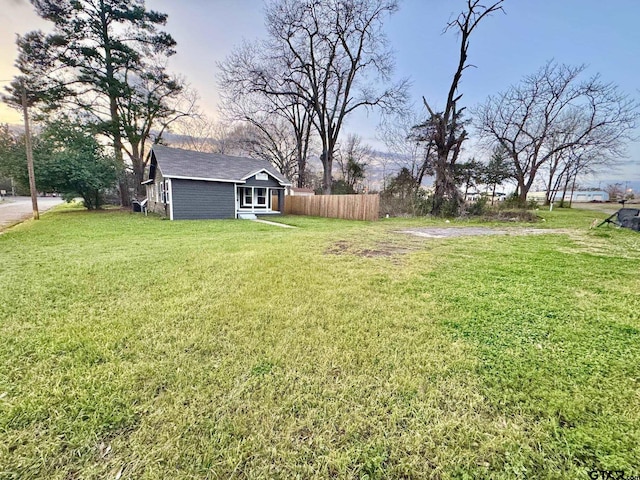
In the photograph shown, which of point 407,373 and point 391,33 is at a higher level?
point 391,33

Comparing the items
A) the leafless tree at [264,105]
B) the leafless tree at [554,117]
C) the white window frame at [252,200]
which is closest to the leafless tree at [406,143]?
the leafless tree at [554,117]

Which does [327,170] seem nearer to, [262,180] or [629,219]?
[262,180]

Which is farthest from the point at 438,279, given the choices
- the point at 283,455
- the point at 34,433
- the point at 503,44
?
the point at 503,44

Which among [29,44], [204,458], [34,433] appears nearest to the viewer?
[204,458]

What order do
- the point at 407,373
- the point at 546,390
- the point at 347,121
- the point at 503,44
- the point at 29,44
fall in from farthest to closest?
the point at 347,121, the point at 29,44, the point at 503,44, the point at 407,373, the point at 546,390

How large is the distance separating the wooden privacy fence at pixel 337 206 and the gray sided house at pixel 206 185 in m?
1.56

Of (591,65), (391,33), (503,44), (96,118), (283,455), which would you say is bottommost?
(283,455)

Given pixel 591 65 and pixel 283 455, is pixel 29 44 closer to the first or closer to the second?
pixel 283 455

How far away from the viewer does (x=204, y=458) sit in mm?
1286

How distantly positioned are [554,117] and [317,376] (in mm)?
29657

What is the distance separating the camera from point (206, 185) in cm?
1437

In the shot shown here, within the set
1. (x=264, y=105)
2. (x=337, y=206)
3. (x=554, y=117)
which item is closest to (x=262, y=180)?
(x=337, y=206)

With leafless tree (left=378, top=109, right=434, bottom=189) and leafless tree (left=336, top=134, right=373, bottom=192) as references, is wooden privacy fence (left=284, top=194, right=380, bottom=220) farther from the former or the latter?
leafless tree (left=336, top=134, right=373, bottom=192)

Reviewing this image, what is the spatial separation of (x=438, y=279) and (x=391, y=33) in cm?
2001
